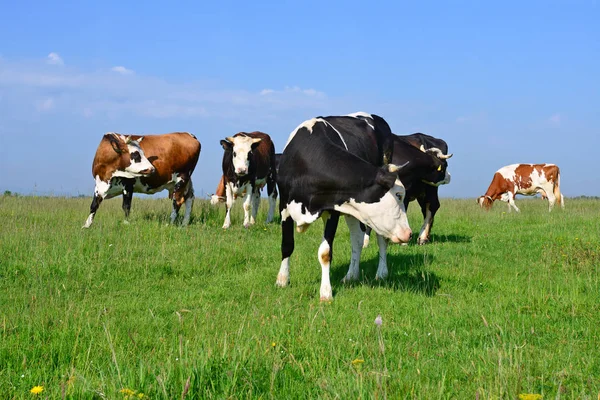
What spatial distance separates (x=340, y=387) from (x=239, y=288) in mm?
4399

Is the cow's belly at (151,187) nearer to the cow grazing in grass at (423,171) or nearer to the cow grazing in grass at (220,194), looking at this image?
the cow grazing in grass at (220,194)

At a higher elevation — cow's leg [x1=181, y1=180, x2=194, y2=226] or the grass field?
cow's leg [x1=181, y1=180, x2=194, y2=226]

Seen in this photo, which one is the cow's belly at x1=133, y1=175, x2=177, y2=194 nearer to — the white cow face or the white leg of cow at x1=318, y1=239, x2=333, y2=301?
the white leg of cow at x1=318, y1=239, x2=333, y2=301

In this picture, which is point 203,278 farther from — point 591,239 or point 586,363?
point 591,239

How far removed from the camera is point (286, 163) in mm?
7809

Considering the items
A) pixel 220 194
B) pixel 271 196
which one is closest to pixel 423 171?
pixel 271 196

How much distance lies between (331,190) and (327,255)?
0.83m

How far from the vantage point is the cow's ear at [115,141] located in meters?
14.1

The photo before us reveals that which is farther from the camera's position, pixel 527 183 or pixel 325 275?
pixel 527 183

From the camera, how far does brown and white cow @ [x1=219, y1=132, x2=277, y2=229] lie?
1474 centimetres

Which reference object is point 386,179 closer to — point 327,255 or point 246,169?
point 327,255

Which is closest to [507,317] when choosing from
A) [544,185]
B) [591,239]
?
[591,239]

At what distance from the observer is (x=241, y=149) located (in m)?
14.8

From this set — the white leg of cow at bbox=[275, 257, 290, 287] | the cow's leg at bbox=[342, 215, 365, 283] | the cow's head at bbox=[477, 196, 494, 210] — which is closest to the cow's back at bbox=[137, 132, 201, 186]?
the cow's leg at bbox=[342, 215, 365, 283]
